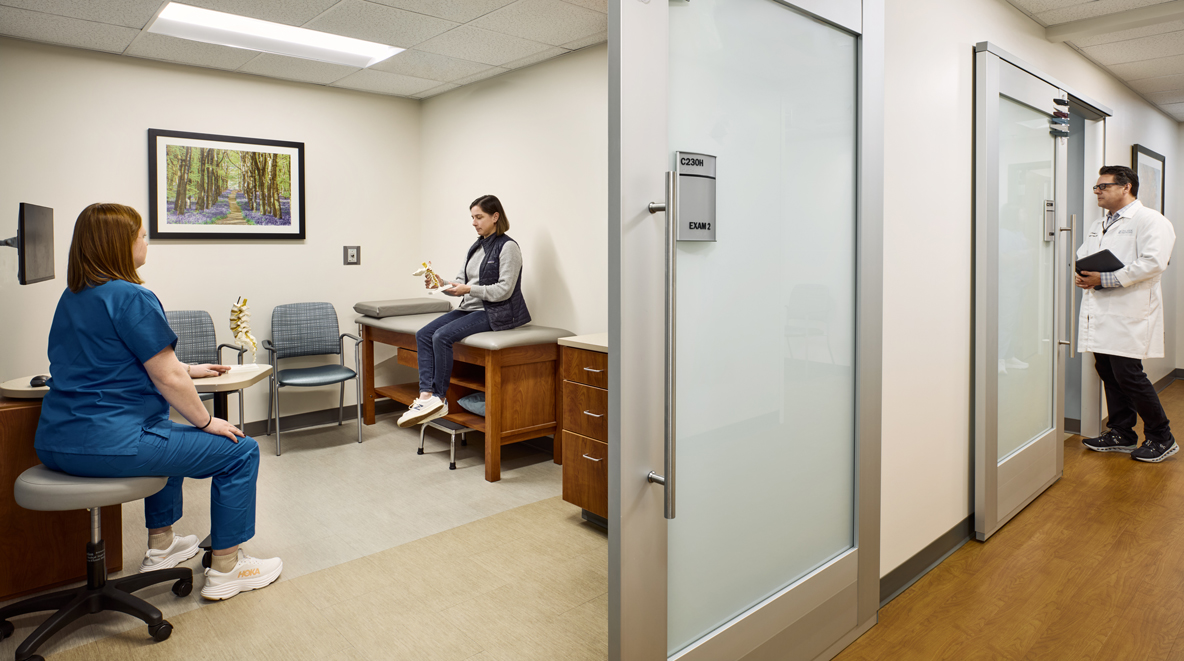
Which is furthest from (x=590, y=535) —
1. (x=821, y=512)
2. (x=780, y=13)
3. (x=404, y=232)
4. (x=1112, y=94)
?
(x=1112, y=94)

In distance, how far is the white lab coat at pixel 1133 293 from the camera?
3.41 meters

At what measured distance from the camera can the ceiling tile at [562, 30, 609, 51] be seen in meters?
3.28

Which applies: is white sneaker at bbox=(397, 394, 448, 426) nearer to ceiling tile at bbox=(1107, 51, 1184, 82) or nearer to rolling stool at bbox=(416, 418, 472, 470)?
rolling stool at bbox=(416, 418, 472, 470)

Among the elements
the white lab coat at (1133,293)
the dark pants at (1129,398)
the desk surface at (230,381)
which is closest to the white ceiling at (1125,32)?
the white lab coat at (1133,293)

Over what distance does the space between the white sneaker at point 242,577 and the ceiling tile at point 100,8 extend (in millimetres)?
2290

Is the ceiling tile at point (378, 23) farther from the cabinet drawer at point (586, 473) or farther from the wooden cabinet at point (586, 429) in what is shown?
the cabinet drawer at point (586, 473)

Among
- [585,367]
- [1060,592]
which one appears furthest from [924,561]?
[585,367]

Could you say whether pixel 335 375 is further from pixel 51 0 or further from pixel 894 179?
pixel 894 179

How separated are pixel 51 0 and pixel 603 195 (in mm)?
2462

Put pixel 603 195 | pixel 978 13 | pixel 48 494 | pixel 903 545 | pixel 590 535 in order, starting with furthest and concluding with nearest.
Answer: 1. pixel 603 195
2. pixel 590 535
3. pixel 978 13
4. pixel 903 545
5. pixel 48 494

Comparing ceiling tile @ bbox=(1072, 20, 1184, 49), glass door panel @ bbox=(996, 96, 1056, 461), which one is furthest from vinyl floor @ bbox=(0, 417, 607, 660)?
ceiling tile @ bbox=(1072, 20, 1184, 49)

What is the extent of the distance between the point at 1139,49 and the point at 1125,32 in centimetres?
40

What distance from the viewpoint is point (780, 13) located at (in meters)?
1.63

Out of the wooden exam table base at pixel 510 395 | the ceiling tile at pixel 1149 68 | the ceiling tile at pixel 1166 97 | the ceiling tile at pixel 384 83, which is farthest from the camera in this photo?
the ceiling tile at pixel 1166 97
